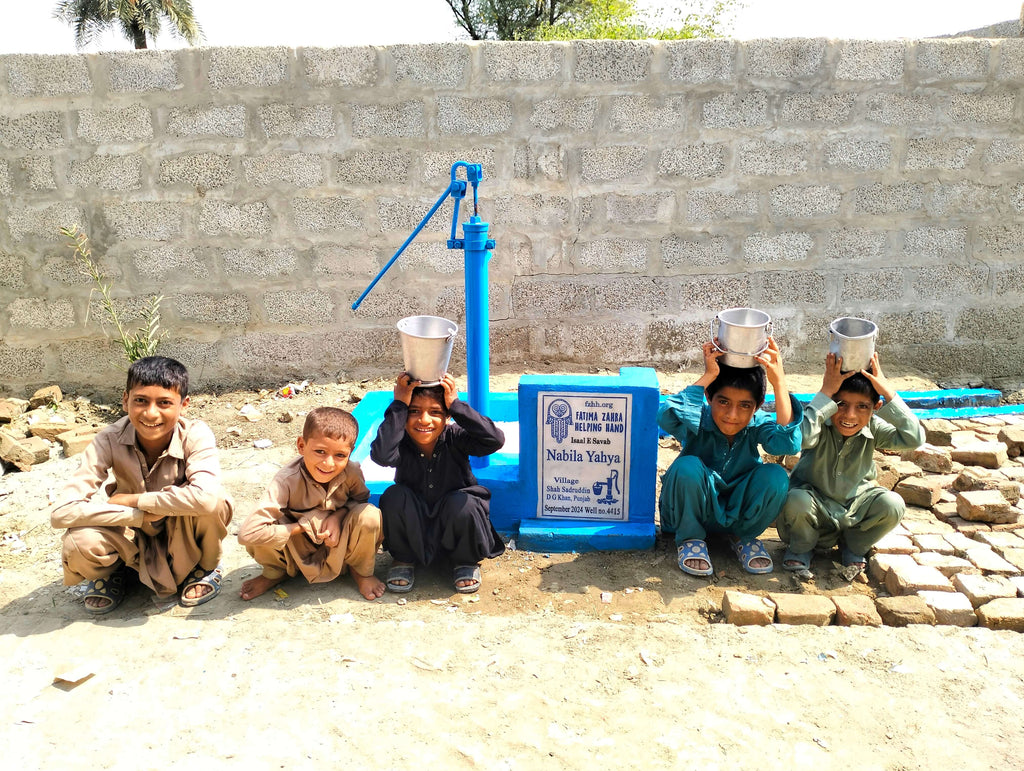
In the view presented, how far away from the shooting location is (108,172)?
5293mm

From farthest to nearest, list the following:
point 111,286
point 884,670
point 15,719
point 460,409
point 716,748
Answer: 1. point 111,286
2. point 460,409
3. point 884,670
4. point 15,719
5. point 716,748

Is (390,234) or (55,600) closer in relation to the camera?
(55,600)

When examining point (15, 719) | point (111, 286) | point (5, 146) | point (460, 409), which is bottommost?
point (15, 719)

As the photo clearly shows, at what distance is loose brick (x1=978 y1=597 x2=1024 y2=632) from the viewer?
117 inches

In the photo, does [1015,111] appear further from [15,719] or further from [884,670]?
[15,719]

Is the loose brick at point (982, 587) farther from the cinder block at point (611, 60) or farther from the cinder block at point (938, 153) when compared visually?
the cinder block at point (611, 60)

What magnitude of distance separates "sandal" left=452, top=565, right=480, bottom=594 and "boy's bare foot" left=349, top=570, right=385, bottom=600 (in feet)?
0.99

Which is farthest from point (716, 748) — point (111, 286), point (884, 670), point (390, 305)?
point (111, 286)

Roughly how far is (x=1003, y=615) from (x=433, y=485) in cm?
218

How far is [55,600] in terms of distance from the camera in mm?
Answer: 3295

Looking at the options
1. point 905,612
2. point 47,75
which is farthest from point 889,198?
point 47,75

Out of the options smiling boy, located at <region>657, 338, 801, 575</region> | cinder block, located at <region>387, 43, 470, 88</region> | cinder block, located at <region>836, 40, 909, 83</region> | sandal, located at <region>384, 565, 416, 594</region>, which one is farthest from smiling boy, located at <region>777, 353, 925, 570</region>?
cinder block, located at <region>387, 43, 470, 88</region>

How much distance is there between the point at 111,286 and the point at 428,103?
243 centimetres

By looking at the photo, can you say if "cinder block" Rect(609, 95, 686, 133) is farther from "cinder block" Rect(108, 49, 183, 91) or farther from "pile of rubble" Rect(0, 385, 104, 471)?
"pile of rubble" Rect(0, 385, 104, 471)
